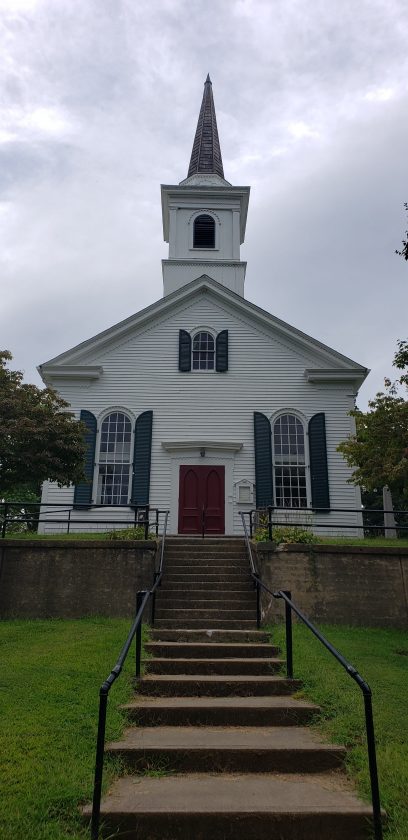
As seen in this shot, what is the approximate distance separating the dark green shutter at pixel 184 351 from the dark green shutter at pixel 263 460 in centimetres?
249

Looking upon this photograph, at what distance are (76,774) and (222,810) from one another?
3.66 feet

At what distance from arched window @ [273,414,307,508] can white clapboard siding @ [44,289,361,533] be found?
16.7 inches

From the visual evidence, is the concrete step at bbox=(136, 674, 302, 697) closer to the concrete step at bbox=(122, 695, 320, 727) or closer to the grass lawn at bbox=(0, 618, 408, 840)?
the grass lawn at bbox=(0, 618, 408, 840)

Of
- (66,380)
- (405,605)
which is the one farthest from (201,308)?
(405,605)

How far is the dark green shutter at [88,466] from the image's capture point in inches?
610

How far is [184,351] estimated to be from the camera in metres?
17.2

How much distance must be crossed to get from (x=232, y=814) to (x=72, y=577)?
22.1ft

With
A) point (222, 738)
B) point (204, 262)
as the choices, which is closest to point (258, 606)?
point (222, 738)

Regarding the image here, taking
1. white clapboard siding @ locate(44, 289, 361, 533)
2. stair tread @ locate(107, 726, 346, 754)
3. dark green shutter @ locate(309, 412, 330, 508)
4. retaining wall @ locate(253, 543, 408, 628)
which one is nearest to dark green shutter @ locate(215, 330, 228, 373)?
white clapboard siding @ locate(44, 289, 361, 533)

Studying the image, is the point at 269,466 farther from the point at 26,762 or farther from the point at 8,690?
the point at 26,762

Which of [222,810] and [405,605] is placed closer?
[222,810]

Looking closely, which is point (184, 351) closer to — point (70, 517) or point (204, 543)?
point (70, 517)

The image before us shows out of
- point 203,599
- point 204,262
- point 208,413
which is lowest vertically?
point 203,599

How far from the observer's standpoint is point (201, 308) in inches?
706
